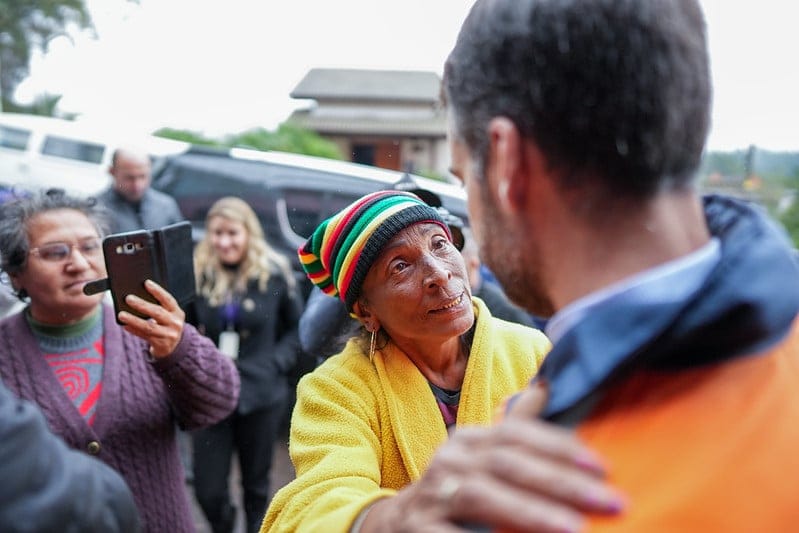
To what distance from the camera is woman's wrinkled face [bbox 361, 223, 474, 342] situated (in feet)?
5.81

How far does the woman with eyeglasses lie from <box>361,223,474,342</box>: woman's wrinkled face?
0.74 m

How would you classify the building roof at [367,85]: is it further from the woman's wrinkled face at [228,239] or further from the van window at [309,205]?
the woman's wrinkled face at [228,239]

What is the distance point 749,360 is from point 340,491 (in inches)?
30.3

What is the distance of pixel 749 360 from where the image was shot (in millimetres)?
804

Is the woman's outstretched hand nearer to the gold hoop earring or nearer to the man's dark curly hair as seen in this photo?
the man's dark curly hair

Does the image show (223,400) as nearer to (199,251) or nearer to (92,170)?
(199,251)

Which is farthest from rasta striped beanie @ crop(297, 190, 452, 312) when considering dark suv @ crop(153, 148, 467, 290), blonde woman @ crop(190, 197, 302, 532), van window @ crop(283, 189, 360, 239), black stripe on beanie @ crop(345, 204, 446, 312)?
Result: van window @ crop(283, 189, 360, 239)

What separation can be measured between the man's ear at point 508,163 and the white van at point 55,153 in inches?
333

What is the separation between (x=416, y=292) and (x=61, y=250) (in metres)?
1.20

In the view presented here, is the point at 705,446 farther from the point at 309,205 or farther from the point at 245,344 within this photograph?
the point at 309,205

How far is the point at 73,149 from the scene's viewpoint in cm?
1007


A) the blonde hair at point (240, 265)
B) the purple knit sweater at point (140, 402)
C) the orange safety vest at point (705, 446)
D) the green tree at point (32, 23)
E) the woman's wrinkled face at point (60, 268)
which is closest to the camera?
the orange safety vest at point (705, 446)

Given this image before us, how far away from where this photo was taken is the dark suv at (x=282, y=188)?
5.65 metres

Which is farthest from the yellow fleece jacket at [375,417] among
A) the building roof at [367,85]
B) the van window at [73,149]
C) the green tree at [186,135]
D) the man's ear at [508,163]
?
the building roof at [367,85]
